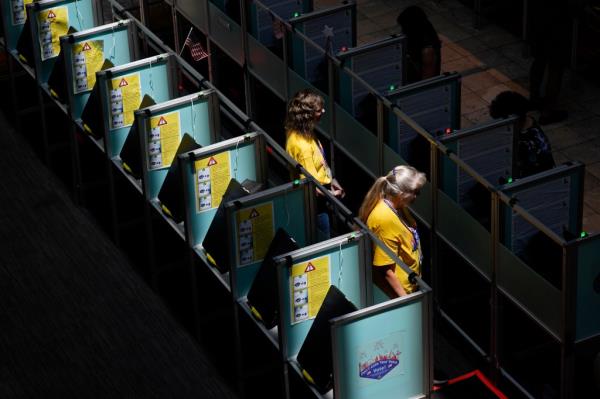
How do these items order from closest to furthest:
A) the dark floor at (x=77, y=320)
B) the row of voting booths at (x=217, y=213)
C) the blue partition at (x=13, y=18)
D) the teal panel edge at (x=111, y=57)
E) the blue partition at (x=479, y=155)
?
the row of voting booths at (x=217, y=213) → the blue partition at (x=479, y=155) → the dark floor at (x=77, y=320) → the teal panel edge at (x=111, y=57) → the blue partition at (x=13, y=18)

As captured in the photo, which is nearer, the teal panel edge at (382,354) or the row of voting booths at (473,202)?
the teal panel edge at (382,354)

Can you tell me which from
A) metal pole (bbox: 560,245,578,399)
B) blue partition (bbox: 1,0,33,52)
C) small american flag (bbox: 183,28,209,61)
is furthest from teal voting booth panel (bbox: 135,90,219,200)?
small american flag (bbox: 183,28,209,61)

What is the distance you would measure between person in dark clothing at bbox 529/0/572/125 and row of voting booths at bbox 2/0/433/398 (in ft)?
7.22

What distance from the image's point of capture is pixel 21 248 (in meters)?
9.95

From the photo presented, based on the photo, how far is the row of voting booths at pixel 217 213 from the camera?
23.9ft

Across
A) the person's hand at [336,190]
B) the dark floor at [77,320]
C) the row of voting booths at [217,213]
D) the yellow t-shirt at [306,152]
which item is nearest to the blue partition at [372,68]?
the person's hand at [336,190]

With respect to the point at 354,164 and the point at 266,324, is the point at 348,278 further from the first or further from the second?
the point at 354,164

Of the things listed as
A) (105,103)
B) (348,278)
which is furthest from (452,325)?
(105,103)

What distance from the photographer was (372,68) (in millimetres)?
9547

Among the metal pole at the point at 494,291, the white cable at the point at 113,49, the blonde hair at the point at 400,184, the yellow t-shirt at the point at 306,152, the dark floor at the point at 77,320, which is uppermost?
the white cable at the point at 113,49

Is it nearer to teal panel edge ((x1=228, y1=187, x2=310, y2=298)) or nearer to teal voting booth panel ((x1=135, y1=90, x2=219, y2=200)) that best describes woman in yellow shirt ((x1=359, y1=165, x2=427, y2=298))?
teal panel edge ((x1=228, y1=187, x2=310, y2=298))

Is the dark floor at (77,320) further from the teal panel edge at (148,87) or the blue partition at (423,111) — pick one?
the blue partition at (423,111)

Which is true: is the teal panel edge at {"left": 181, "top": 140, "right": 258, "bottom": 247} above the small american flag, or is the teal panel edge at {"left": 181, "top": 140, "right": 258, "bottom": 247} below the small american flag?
above

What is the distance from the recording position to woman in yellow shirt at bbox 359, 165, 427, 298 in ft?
25.8
